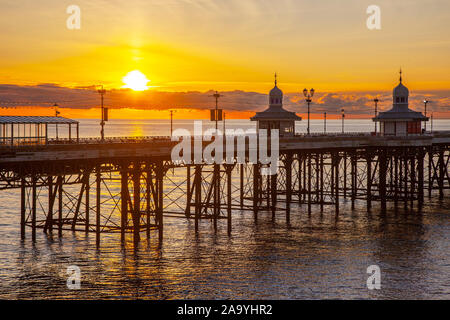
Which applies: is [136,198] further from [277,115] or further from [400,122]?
[400,122]

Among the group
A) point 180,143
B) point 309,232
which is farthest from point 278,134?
point 180,143

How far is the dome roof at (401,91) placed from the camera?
287 ft

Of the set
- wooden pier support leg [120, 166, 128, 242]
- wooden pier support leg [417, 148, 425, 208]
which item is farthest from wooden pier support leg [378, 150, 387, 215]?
wooden pier support leg [120, 166, 128, 242]

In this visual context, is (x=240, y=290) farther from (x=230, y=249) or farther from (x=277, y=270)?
(x=230, y=249)

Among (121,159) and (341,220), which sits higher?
(121,159)

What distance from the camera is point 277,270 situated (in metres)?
44.6

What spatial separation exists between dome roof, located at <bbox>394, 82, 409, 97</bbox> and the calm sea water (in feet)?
86.2

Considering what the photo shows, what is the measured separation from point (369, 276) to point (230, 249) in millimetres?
11917

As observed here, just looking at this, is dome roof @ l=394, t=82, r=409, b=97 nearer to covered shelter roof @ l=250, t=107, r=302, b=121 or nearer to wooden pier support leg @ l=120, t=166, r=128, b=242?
covered shelter roof @ l=250, t=107, r=302, b=121

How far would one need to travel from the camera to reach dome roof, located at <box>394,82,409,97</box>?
8738 centimetres

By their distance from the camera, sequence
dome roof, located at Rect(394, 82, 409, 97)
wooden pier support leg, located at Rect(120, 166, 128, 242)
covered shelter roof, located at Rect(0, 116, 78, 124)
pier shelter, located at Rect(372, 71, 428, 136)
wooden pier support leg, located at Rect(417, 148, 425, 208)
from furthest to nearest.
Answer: dome roof, located at Rect(394, 82, 409, 97), pier shelter, located at Rect(372, 71, 428, 136), wooden pier support leg, located at Rect(417, 148, 425, 208), wooden pier support leg, located at Rect(120, 166, 128, 242), covered shelter roof, located at Rect(0, 116, 78, 124)

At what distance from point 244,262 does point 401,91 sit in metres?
48.6

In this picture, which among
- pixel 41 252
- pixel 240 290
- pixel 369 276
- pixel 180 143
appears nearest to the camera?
pixel 240 290

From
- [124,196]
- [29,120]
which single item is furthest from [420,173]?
[29,120]
